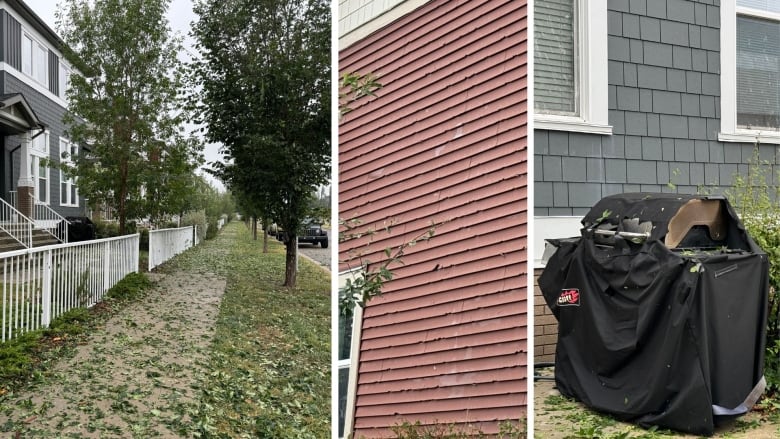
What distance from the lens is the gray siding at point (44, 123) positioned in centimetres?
411

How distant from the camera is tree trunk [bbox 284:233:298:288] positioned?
14.8 ft

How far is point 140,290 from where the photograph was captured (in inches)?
228

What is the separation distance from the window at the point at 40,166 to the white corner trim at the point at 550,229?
3118mm

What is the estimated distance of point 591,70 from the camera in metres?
4.05

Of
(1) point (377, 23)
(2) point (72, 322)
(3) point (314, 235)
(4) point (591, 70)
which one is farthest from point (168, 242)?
(1) point (377, 23)

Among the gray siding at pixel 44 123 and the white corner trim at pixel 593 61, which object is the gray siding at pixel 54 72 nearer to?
the gray siding at pixel 44 123

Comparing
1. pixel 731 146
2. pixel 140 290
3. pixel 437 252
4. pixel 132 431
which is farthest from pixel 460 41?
pixel 140 290

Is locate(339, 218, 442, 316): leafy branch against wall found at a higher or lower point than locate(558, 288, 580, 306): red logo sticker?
higher

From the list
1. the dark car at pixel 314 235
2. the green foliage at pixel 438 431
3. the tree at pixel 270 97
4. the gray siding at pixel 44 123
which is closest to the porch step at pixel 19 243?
the gray siding at pixel 44 123

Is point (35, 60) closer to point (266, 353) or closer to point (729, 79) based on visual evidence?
point (266, 353)

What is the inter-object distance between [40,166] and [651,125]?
4.09m

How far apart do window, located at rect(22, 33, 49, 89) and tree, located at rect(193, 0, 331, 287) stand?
1.03m

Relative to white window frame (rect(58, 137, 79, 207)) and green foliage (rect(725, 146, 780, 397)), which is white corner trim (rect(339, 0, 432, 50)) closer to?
green foliage (rect(725, 146, 780, 397))

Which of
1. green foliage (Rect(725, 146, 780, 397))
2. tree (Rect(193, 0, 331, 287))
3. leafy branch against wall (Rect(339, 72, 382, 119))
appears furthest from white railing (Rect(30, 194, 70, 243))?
green foliage (Rect(725, 146, 780, 397))
